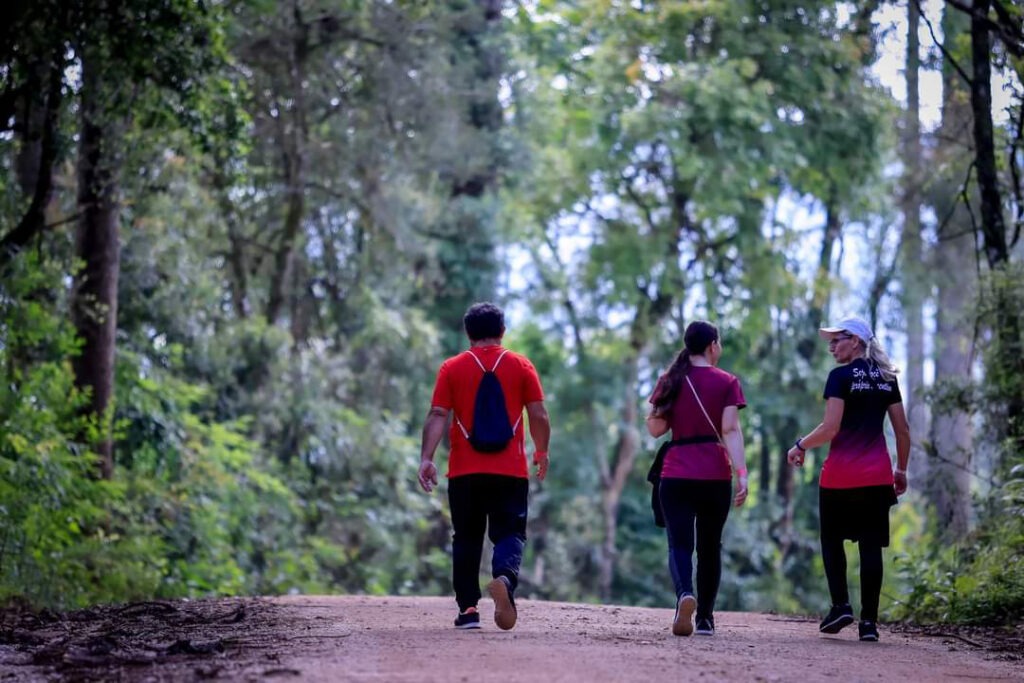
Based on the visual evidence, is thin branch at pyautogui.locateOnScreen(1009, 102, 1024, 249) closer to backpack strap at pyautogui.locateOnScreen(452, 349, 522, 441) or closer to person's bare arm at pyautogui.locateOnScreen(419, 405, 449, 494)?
backpack strap at pyautogui.locateOnScreen(452, 349, 522, 441)

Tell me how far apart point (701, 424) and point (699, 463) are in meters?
0.25

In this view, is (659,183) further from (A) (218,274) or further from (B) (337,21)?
(A) (218,274)

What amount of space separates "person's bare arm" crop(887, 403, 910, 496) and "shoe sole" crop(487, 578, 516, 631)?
2.74 metres

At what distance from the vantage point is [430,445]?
9461mm

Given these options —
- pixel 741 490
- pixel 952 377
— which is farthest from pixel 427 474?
pixel 952 377

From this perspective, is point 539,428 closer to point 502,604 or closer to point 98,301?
point 502,604

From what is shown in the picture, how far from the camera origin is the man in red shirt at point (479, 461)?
9375mm

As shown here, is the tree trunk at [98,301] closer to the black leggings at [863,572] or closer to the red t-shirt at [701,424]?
the red t-shirt at [701,424]

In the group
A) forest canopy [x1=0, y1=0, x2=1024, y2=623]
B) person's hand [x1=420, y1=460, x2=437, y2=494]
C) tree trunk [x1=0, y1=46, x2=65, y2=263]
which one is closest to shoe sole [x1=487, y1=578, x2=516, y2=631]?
person's hand [x1=420, y1=460, x2=437, y2=494]

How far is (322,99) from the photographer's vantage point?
1046 inches

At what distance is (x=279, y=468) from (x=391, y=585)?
5.28 metres

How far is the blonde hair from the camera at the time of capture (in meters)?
9.98

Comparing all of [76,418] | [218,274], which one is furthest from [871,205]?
[76,418]

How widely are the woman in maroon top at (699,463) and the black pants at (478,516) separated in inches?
41.6
